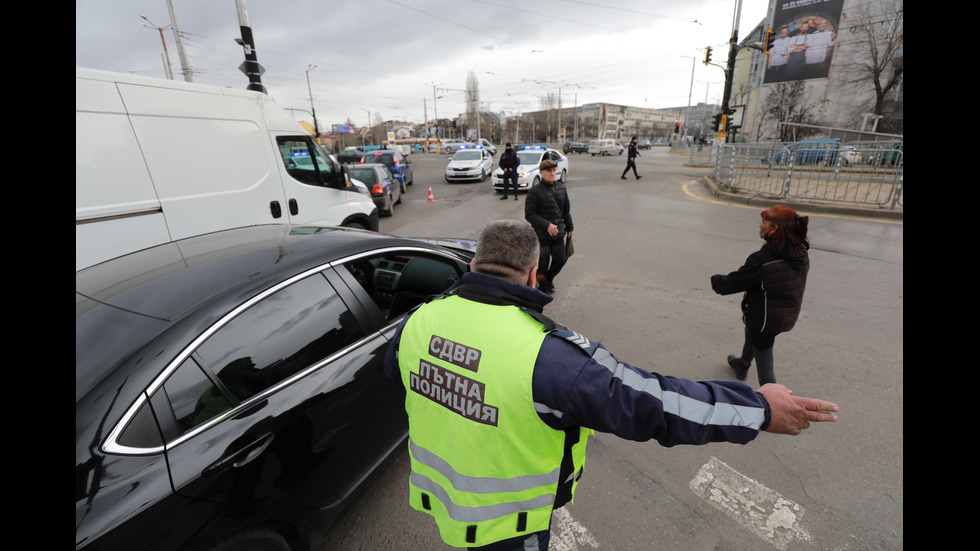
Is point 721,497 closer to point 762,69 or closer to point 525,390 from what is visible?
point 525,390

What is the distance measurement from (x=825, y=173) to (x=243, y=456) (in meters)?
14.3

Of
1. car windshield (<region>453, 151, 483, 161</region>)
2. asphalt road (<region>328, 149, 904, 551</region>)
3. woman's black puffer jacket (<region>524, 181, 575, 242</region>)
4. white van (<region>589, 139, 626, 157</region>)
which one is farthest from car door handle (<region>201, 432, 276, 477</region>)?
white van (<region>589, 139, 626, 157</region>)

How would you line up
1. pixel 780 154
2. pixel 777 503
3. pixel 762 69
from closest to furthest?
pixel 777 503 < pixel 780 154 < pixel 762 69

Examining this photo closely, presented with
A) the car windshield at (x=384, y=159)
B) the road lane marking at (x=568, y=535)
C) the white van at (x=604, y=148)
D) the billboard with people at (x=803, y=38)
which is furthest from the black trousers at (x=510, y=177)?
the billboard with people at (x=803, y=38)

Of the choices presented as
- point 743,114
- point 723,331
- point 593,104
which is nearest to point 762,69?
point 743,114

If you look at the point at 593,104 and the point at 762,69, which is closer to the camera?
the point at 762,69

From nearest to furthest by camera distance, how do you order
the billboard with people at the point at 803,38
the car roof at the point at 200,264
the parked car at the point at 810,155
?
the car roof at the point at 200,264 < the parked car at the point at 810,155 < the billboard with people at the point at 803,38

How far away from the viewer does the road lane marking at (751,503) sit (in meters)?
2.11

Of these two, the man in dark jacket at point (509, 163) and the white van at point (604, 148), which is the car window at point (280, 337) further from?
the white van at point (604, 148)

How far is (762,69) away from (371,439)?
2445 inches

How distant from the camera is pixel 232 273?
1896 millimetres

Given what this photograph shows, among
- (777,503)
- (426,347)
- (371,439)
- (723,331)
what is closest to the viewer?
(426,347)

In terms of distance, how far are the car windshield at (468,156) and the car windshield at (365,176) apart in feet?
26.3

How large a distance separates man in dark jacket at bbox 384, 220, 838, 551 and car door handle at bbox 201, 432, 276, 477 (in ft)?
2.08
